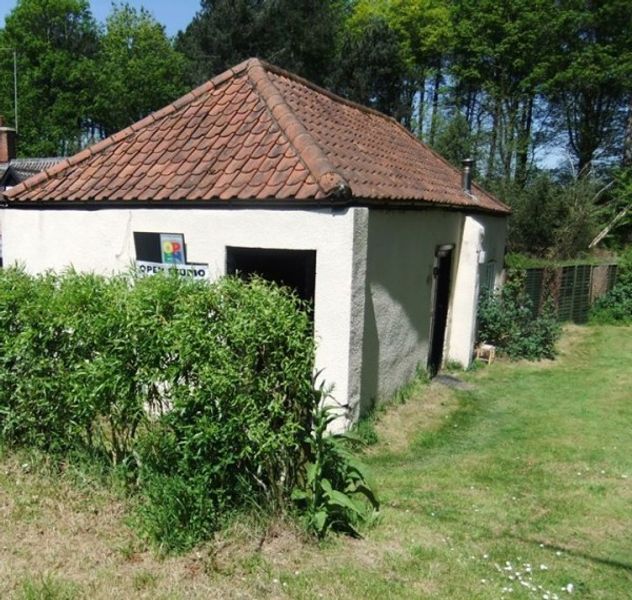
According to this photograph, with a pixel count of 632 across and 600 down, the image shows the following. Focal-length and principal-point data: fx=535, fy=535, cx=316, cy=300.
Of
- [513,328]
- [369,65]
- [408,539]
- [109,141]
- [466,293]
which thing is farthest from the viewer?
[369,65]

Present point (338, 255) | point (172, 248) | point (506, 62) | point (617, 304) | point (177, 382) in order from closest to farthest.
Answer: point (177, 382) → point (338, 255) → point (172, 248) → point (617, 304) → point (506, 62)

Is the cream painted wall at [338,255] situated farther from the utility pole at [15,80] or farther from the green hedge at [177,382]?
the utility pole at [15,80]

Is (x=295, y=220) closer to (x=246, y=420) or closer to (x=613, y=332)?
(x=246, y=420)

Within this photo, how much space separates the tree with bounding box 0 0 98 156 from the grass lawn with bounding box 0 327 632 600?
4095cm

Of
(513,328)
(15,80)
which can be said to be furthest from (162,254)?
(15,80)

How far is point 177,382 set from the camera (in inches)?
140

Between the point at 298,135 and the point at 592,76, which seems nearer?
the point at 298,135

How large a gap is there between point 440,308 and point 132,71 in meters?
37.4

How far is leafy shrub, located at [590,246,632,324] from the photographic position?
1644cm

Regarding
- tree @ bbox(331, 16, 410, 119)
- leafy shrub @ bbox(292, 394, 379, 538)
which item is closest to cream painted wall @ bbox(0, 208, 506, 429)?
leafy shrub @ bbox(292, 394, 379, 538)

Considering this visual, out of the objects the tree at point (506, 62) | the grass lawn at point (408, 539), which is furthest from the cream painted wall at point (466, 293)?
the tree at point (506, 62)

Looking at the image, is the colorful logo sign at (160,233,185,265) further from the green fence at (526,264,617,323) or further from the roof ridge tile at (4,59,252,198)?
the green fence at (526,264,617,323)

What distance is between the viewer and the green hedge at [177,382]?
3.49m

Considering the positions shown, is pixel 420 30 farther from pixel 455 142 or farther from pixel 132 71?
pixel 132 71
